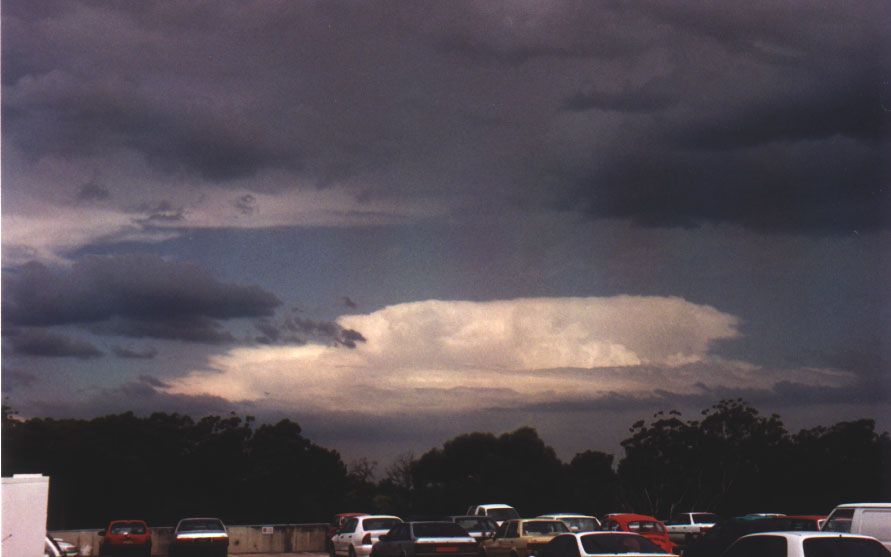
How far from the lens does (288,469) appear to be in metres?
66.9

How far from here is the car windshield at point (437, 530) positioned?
26.1 m

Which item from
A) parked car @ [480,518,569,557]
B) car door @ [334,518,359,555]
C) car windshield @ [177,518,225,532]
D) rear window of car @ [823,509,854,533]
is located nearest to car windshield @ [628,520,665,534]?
parked car @ [480,518,569,557]

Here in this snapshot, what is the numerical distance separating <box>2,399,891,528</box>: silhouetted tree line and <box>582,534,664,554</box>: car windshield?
36905mm

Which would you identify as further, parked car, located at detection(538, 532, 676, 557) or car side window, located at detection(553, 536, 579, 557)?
car side window, located at detection(553, 536, 579, 557)

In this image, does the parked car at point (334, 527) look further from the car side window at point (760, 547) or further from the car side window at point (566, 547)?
the car side window at point (760, 547)

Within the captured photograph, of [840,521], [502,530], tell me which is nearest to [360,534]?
[502,530]

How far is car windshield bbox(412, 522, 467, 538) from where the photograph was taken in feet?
85.7

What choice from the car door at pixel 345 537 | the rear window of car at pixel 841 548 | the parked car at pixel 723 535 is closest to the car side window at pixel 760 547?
the rear window of car at pixel 841 548

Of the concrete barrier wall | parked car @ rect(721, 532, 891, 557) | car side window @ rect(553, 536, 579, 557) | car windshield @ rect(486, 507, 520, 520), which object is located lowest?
the concrete barrier wall

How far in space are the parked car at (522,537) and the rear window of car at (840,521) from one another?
698 centimetres

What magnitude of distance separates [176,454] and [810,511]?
3712 centimetres

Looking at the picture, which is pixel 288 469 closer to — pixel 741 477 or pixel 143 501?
pixel 143 501

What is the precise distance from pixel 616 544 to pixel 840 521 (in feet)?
21.5

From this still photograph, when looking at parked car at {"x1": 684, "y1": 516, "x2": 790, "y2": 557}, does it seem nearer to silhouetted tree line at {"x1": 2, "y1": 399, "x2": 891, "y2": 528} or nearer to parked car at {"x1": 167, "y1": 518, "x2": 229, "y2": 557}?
parked car at {"x1": 167, "y1": 518, "x2": 229, "y2": 557}
